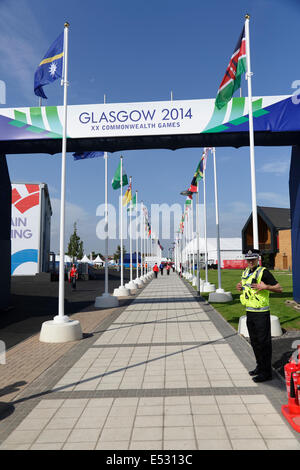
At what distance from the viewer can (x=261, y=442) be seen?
141 inches

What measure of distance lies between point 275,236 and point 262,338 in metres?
49.7

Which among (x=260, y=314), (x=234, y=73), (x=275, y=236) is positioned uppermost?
(x=234, y=73)

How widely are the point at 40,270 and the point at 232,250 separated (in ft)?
155

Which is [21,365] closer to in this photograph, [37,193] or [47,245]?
[37,193]

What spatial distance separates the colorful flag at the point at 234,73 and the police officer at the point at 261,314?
5857mm

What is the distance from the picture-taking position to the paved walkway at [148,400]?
372cm

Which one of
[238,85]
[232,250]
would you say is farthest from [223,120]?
[232,250]

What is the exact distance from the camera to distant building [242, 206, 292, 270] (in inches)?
1973

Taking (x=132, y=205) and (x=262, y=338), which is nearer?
(x=262, y=338)

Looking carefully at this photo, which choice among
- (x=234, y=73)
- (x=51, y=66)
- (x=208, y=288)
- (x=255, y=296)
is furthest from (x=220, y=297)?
(x=51, y=66)

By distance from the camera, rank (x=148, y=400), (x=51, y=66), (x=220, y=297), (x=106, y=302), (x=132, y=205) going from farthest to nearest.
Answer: (x=132, y=205) → (x=220, y=297) → (x=106, y=302) → (x=51, y=66) → (x=148, y=400)

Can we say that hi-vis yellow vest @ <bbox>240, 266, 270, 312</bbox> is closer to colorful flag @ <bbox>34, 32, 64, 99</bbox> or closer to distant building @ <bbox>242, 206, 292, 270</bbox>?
colorful flag @ <bbox>34, 32, 64, 99</bbox>

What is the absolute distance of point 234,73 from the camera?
938 cm

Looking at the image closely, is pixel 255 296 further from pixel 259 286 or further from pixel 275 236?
pixel 275 236
